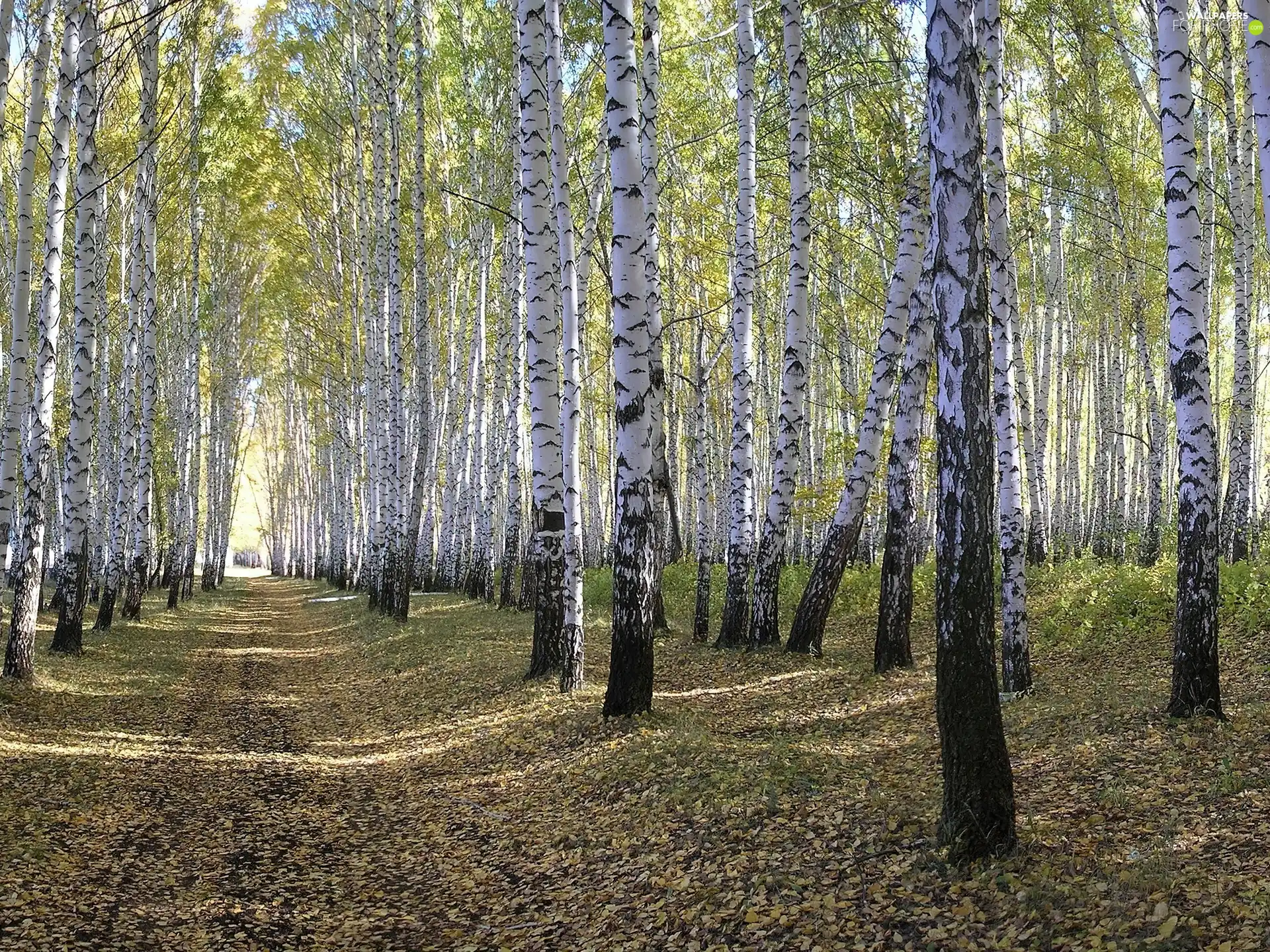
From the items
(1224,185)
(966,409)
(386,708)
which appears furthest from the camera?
(1224,185)

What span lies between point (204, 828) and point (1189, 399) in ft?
23.5

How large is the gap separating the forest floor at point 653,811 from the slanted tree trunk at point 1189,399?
0.40 meters

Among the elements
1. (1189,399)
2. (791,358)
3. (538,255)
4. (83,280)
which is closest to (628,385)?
(538,255)

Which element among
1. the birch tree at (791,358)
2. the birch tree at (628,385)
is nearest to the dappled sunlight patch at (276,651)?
the birch tree at (791,358)

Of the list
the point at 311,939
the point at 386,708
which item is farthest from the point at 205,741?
the point at 311,939

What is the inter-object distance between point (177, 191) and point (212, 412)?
39.8 ft

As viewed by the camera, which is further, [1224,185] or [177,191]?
[177,191]

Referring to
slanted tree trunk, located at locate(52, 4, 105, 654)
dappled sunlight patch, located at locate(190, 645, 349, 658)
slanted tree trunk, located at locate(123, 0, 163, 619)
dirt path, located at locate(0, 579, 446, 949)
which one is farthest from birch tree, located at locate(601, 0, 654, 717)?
dappled sunlight patch, located at locate(190, 645, 349, 658)

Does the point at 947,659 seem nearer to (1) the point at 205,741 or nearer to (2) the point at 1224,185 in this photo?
(1) the point at 205,741

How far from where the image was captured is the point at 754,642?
1088 centimetres

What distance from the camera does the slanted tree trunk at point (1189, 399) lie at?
5.99 m

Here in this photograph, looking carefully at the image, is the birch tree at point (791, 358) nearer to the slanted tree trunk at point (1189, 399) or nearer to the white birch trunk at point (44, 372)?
the slanted tree trunk at point (1189, 399)

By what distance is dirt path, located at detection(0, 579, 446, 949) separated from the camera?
187 inches

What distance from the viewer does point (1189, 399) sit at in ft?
19.9
